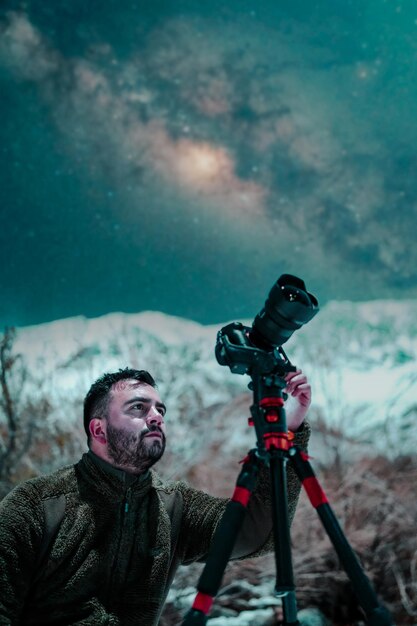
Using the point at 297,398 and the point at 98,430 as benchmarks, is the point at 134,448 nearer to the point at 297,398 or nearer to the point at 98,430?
the point at 98,430

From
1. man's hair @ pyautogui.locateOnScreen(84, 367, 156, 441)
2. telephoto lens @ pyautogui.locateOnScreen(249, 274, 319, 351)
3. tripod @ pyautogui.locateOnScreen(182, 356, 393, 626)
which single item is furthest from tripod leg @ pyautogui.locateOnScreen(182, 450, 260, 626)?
man's hair @ pyautogui.locateOnScreen(84, 367, 156, 441)

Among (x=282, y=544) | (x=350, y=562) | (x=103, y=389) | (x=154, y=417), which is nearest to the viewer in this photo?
(x=350, y=562)

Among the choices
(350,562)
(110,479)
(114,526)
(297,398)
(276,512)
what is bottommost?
(350,562)

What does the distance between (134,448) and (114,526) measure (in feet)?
0.96

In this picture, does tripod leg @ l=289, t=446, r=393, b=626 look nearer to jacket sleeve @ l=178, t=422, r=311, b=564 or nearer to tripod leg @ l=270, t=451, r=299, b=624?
tripod leg @ l=270, t=451, r=299, b=624

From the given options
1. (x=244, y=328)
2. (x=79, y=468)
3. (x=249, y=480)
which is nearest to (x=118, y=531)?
(x=79, y=468)

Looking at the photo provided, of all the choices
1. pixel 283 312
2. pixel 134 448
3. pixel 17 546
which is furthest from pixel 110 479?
pixel 283 312

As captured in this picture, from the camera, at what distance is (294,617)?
151cm

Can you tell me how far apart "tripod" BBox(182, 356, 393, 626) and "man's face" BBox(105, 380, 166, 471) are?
53 centimetres

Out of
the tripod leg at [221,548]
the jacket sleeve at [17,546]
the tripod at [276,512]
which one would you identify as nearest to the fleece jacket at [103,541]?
the jacket sleeve at [17,546]

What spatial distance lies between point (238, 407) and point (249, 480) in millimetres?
10205

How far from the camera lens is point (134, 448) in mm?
2074

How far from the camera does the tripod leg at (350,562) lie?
1324 mm

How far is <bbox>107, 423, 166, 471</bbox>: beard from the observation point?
6.77ft
